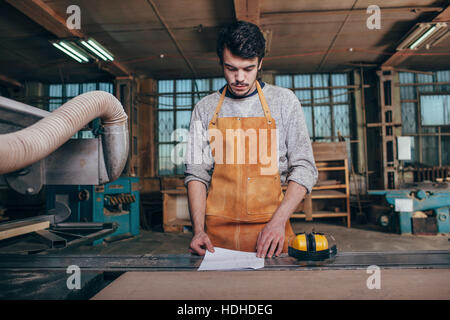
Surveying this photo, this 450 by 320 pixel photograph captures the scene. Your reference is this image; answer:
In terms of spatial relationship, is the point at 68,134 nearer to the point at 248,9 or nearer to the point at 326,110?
the point at 248,9

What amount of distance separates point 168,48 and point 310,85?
3616 mm

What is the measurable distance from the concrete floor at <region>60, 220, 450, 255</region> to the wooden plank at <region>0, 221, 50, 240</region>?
9.99ft

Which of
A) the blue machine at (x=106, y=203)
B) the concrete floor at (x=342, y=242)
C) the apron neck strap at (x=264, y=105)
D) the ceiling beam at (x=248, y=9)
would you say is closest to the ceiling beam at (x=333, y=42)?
the ceiling beam at (x=248, y=9)

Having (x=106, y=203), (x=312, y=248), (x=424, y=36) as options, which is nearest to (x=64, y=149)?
(x=312, y=248)

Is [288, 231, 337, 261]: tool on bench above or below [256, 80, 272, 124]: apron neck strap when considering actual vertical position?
below

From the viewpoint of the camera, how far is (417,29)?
15.8 feet

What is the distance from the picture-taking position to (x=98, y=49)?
17.0 feet

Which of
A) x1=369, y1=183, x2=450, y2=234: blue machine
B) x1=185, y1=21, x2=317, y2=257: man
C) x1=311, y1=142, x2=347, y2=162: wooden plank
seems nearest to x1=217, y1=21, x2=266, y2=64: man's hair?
x1=185, y1=21, x2=317, y2=257: man

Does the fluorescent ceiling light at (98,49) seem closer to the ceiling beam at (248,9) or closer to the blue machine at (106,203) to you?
the blue machine at (106,203)

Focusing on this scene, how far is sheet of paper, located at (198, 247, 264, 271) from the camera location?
3.16ft

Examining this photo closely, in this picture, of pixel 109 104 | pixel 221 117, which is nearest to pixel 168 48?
pixel 221 117

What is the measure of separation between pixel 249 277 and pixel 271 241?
36 cm

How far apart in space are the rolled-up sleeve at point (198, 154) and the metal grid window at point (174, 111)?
577 cm

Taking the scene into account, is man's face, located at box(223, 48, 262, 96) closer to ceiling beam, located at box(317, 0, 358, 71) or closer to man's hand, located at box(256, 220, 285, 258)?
man's hand, located at box(256, 220, 285, 258)
